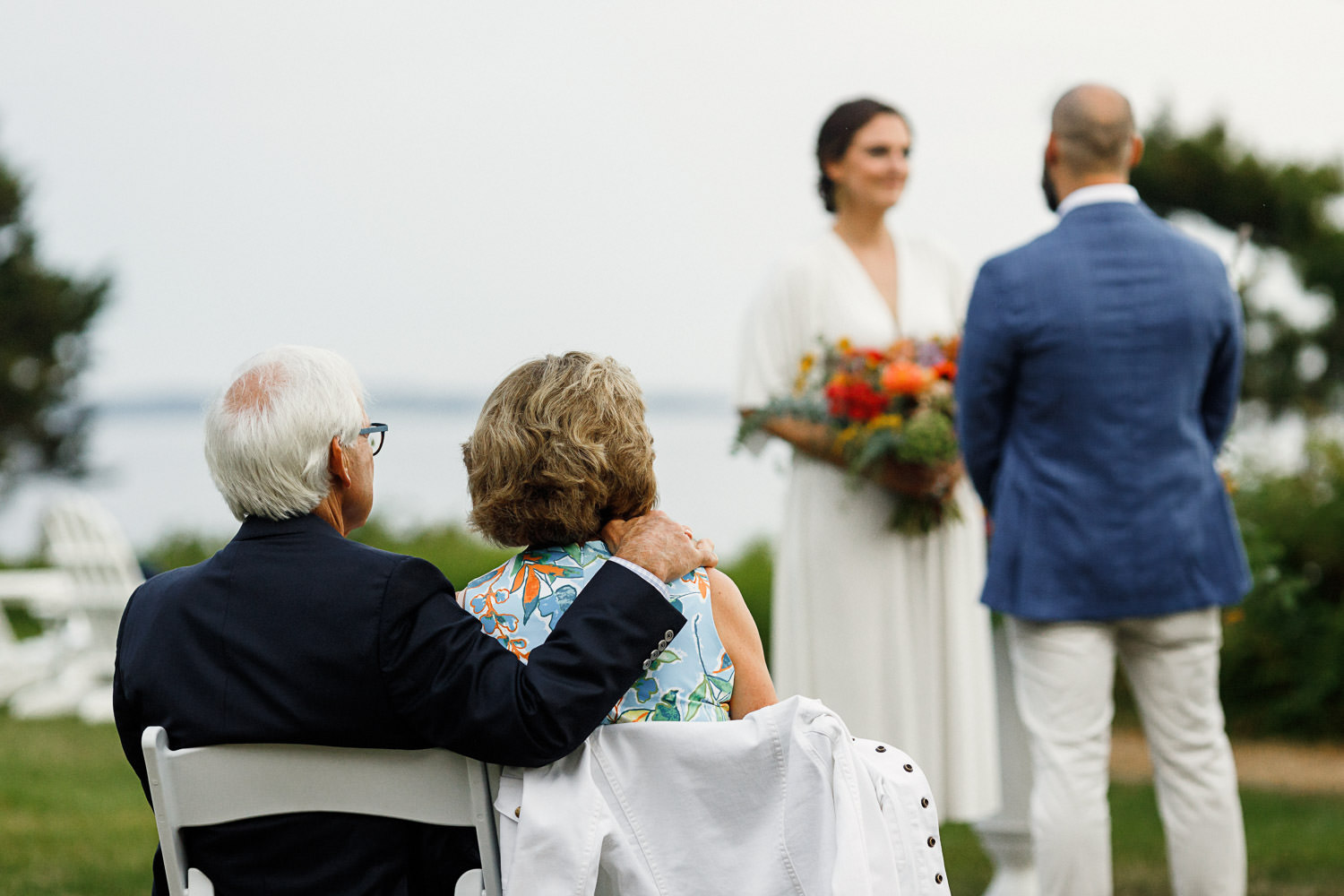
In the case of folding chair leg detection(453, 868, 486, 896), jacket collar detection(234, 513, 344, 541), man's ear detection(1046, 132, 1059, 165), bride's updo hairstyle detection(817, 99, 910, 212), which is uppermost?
bride's updo hairstyle detection(817, 99, 910, 212)

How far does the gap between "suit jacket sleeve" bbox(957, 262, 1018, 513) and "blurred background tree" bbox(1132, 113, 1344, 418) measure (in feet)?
29.6

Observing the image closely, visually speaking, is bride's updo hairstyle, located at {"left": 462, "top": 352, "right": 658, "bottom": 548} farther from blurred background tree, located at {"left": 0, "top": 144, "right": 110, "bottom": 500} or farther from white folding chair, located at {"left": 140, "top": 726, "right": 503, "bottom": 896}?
blurred background tree, located at {"left": 0, "top": 144, "right": 110, "bottom": 500}

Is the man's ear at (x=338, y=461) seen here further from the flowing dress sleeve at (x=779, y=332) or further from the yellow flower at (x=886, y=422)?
the flowing dress sleeve at (x=779, y=332)

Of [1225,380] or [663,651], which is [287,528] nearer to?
[663,651]

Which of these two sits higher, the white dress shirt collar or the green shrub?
the white dress shirt collar

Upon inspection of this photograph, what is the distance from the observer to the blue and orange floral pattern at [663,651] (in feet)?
6.88

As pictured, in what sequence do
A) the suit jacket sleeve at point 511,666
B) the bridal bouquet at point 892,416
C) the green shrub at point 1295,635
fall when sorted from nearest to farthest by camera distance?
the suit jacket sleeve at point 511,666
the bridal bouquet at point 892,416
the green shrub at point 1295,635

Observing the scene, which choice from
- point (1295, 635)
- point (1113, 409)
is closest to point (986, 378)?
point (1113, 409)

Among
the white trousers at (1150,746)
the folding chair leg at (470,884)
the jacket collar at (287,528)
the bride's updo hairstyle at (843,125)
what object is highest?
the bride's updo hairstyle at (843,125)

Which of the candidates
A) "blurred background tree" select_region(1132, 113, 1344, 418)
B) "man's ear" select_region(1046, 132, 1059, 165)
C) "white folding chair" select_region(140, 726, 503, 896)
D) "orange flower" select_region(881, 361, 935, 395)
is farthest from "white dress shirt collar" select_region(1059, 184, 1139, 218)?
"blurred background tree" select_region(1132, 113, 1344, 418)

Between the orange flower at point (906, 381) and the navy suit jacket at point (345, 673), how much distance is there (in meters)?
2.30

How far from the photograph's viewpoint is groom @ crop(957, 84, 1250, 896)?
3387 mm

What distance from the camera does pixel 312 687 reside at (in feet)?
6.41

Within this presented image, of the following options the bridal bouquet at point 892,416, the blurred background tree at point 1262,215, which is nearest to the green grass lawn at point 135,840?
the bridal bouquet at point 892,416
